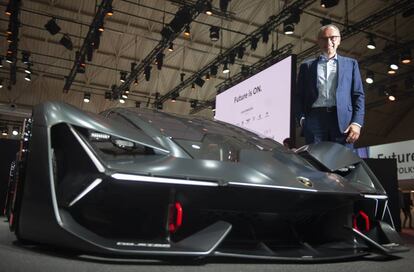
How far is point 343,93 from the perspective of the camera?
259 cm

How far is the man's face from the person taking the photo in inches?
103

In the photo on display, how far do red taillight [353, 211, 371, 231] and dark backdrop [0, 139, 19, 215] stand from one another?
12.7 ft

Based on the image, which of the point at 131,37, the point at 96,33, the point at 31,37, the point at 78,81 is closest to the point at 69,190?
the point at 96,33

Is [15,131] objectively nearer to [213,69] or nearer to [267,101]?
[213,69]

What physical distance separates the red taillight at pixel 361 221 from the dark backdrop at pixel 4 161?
12.7ft

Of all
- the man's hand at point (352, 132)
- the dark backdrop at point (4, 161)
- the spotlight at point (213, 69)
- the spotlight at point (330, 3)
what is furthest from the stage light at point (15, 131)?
the man's hand at point (352, 132)

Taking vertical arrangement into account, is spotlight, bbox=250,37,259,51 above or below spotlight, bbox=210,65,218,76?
above

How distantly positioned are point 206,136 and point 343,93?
1189 mm

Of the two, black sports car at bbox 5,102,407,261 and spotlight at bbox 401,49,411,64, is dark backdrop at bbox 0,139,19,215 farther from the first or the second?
spotlight at bbox 401,49,411,64

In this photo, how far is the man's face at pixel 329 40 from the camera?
2607mm

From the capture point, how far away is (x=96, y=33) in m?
10.5

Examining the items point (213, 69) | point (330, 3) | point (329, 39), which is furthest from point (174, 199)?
point (213, 69)

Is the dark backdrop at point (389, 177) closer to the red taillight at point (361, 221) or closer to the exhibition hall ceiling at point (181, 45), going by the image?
the red taillight at point (361, 221)

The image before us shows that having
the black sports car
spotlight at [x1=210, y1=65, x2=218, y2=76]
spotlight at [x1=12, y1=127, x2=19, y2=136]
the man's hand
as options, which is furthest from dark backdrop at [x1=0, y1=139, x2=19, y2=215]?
spotlight at [x1=12, y1=127, x2=19, y2=136]
